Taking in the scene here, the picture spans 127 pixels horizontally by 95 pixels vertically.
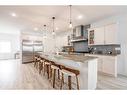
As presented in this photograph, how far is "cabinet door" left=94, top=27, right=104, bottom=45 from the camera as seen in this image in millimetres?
5188

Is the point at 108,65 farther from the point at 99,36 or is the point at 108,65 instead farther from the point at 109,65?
the point at 99,36

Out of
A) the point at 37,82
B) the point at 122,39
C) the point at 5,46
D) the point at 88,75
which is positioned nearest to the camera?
the point at 88,75

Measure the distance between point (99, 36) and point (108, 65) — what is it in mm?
1549

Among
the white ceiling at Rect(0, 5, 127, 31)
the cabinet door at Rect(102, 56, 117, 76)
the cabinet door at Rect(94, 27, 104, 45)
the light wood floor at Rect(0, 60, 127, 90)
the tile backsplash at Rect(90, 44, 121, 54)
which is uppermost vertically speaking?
the white ceiling at Rect(0, 5, 127, 31)

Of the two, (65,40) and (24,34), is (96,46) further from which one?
(24,34)

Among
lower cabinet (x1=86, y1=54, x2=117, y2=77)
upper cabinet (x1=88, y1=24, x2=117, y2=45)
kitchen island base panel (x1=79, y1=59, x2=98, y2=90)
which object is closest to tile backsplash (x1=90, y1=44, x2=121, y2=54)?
upper cabinet (x1=88, y1=24, x2=117, y2=45)

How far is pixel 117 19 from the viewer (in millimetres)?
4809

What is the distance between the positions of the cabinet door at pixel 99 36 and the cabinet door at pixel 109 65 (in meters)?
0.96

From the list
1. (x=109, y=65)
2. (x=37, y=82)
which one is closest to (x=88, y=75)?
(x=37, y=82)

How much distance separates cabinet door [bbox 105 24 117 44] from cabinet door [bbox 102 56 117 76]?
0.77 metres

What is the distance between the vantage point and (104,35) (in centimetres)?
508

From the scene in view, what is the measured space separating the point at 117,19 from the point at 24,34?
6.72m

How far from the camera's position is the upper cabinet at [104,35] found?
4656 mm

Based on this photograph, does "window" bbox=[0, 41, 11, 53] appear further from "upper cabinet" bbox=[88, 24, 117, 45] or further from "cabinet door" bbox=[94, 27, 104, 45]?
"cabinet door" bbox=[94, 27, 104, 45]
